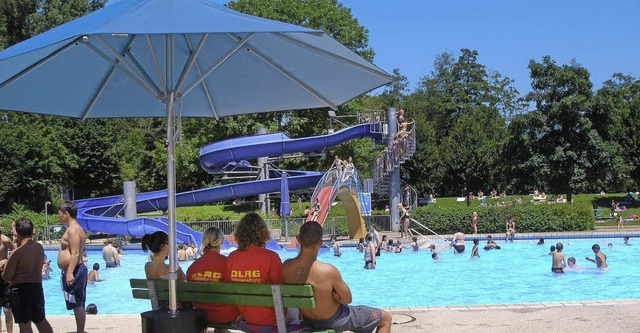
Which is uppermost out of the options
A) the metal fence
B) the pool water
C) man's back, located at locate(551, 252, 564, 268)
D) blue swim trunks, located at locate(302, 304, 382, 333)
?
the metal fence

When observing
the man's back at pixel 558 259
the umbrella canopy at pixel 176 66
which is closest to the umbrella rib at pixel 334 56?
the umbrella canopy at pixel 176 66

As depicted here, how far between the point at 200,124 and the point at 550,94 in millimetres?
20594

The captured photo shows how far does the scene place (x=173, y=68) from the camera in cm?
675

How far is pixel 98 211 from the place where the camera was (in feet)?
112

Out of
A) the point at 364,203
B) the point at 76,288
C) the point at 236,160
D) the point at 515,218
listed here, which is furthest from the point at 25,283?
the point at 515,218

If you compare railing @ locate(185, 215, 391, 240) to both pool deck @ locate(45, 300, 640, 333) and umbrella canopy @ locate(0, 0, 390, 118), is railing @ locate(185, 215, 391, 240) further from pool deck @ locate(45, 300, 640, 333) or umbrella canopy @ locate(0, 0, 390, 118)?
umbrella canopy @ locate(0, 0, 390, 118)

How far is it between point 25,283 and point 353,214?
24011 mm

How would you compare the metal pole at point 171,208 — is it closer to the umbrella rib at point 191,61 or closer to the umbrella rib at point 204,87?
the umbrella rib at point 191,61

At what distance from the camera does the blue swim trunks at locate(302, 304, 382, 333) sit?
5734mm

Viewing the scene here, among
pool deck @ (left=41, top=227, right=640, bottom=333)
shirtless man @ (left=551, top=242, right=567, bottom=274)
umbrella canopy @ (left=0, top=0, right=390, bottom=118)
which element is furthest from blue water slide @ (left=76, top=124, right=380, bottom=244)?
umbrella canopy @ (left=0, top=0, right=390, bottom=118)

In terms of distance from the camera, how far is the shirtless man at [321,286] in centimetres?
562

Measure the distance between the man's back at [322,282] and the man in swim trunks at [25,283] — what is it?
2936mm

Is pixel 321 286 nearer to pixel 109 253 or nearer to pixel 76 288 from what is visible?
pixel 76 288

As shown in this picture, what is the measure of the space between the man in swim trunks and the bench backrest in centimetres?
150
